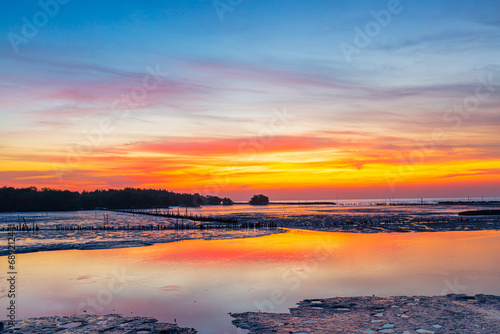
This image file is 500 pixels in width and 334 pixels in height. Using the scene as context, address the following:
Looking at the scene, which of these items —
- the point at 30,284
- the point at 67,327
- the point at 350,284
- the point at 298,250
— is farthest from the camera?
the point at 298,250

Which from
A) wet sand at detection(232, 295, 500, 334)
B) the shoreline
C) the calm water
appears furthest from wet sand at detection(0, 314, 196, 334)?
wet sand at detection(232, 295, 500, 334)

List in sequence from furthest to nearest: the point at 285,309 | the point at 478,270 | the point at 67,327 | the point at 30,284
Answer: the point at 478,270, the point at 30,284, the point at 285,309, the point at 67,327

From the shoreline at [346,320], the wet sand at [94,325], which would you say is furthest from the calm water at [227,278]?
the shoreline at [346,320]

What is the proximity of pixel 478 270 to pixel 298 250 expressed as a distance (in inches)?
505

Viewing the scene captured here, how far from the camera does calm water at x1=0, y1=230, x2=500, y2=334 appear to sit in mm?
14516

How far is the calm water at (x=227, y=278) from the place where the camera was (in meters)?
14.5

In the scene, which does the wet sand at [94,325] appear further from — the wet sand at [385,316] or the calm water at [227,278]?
the wet sand at [385,316]

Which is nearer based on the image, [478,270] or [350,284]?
[350,284]

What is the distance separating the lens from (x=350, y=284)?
17.6m

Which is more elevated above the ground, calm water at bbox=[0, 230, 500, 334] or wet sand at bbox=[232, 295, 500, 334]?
wet sand at bbox=[232, 295, 500, 334]

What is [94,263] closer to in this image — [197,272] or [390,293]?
[197,272]

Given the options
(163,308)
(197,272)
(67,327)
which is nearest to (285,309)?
(163,308)

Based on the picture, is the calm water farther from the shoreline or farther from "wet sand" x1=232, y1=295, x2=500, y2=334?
"wet sand" x1=232, y1=295, x2=500, y2=334

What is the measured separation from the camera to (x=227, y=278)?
19.5m
